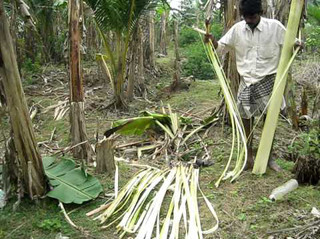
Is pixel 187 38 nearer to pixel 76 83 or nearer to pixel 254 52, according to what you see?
pixel 76 83

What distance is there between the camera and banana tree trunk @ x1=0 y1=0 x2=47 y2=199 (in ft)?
10.5

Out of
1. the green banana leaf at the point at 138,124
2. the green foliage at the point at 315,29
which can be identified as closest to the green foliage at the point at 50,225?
the green banana leaf at the point at 138,124

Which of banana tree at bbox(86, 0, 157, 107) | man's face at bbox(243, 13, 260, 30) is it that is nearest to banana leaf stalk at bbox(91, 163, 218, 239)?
man's face at bbox(243, 13, 260, 30)

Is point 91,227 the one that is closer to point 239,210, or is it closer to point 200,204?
point 200,204

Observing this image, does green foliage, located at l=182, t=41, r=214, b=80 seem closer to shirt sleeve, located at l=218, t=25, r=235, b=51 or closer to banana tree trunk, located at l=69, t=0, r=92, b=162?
banana tree trunk, located at l=69, t=0, r=92, b=162

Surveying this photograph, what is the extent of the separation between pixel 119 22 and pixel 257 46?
3883 millimetres

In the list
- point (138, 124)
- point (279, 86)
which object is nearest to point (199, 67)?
point (138, 124)

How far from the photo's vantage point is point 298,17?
3664 millimetres

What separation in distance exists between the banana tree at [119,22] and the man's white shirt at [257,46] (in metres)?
3.44

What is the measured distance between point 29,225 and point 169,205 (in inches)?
44.4

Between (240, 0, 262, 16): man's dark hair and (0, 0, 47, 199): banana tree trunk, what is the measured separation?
6.64ft

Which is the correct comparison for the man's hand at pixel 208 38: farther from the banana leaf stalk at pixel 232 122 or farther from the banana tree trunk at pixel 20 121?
the banana tree trunk at pixel 20 121

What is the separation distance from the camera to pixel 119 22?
725cm

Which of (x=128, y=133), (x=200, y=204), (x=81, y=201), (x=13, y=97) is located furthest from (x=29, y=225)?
(x=128, y=133)
